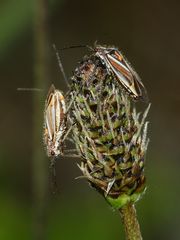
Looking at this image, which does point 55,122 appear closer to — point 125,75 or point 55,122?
point 55,122

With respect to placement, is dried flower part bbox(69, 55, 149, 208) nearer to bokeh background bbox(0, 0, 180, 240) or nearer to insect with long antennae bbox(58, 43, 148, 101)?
insect with long antennae bbox(58, 43, 148, 101)

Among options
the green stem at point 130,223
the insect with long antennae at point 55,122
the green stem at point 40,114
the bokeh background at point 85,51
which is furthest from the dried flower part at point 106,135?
the bokeh background at point 85,51

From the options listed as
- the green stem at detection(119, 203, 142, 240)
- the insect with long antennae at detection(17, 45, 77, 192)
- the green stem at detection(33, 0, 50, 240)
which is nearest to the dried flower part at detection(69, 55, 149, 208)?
the green stem at detection(119, 203, 142, 240)

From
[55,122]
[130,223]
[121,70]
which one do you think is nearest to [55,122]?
[55,122]

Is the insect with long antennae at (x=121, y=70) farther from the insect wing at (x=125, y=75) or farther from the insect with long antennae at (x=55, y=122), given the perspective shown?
the insect with long antennae at (x=55, y=122)
